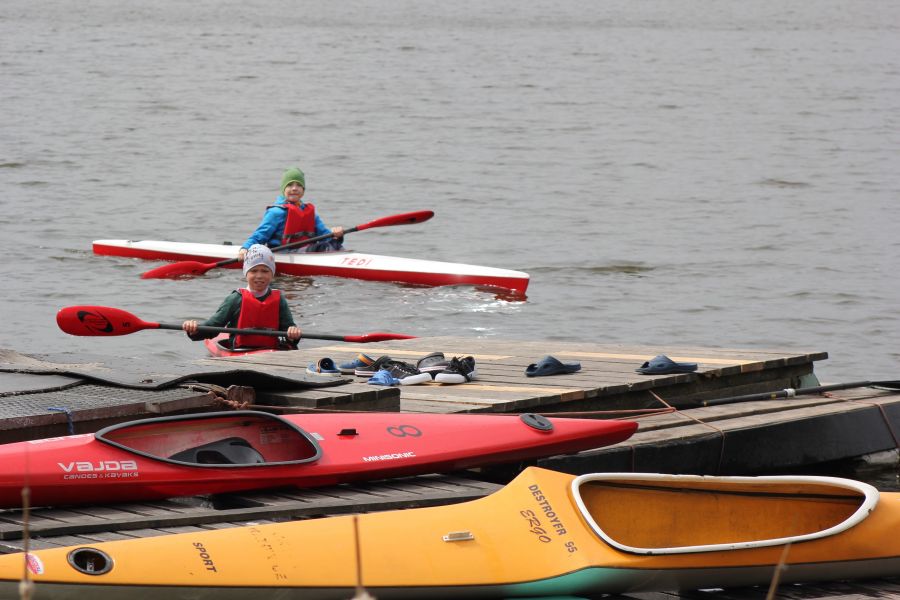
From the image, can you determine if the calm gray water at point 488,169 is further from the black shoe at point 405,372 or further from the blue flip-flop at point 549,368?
the black shoe at point 405,372

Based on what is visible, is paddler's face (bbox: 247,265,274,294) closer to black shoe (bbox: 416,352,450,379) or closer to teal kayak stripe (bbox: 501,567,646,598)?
black shoe (bbox: 416,352,450,379)

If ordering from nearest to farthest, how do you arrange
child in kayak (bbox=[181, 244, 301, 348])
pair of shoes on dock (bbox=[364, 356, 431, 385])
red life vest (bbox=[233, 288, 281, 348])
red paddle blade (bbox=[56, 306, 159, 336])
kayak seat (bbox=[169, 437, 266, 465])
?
kayak seat (bbox=[169, 437, 266, 465]), pair of shoes on dock (bbox=[364, 356, 431, 385]), red paddle blade (bbox=[56, 306, 159, 336]), child in kayak (bbox=[181, 244, 301, 348]), red life vest (bbox=[233, 288, 281, 348])

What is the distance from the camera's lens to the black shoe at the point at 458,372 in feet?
24.0

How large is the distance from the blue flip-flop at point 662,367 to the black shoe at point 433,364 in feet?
3.44

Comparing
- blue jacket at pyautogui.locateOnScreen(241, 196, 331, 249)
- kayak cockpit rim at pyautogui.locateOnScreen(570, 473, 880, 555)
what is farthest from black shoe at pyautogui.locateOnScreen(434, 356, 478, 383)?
blue jacket at pyautogui.locateOnScreen(241, 196, 331, 249)

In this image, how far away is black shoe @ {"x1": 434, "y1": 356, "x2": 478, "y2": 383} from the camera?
7.31 metres

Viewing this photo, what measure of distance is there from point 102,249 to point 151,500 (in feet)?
37.1

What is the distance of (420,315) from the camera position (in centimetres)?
1286

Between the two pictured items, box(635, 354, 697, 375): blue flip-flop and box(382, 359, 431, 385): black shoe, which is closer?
box(382, 359, 431, 385): black shoe

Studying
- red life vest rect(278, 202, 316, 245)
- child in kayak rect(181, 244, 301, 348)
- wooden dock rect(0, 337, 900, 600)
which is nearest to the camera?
wooden dock rect(0, 337, 900, 600)

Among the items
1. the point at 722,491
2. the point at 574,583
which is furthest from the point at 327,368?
the point at 574,583

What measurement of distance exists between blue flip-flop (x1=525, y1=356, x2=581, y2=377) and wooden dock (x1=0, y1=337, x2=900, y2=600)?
0.05 m

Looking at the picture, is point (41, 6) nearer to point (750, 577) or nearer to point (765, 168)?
point (765, 168)

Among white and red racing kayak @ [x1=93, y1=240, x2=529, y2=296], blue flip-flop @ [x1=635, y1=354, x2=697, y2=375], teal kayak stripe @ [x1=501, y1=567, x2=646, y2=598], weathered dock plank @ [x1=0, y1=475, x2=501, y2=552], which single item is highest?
white and red racing kayak @ [x1=93, y1=240, x2=529, y2=296]
